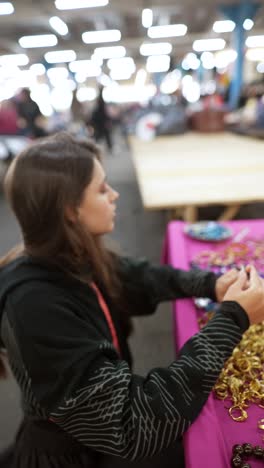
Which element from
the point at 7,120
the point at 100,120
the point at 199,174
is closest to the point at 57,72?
the point at 199,174

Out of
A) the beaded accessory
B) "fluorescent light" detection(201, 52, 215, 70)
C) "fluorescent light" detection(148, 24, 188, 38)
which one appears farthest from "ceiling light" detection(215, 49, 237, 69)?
the beaded accessory

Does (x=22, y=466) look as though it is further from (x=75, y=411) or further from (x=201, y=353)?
(x=201, y=353)

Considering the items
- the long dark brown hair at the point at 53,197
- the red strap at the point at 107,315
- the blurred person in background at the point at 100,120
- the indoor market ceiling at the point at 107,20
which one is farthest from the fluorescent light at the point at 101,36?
the blurred person in background at the point at 100,120

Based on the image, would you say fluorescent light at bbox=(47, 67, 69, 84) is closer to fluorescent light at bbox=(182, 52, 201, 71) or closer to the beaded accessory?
fluorescent light at bbox=(182, 52, 201, 71)

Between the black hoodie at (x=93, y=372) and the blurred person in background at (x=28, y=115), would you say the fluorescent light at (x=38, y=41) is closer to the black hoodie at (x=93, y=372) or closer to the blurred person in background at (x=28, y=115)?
the black hoodie at (x=93, y=372)

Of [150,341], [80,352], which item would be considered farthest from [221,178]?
[80,352]

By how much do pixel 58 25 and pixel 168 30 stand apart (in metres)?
0.32

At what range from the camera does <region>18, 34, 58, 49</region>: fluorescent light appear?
959mm

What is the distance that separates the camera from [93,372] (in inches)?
18.6

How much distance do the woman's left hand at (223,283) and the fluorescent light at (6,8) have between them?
32.4 inches

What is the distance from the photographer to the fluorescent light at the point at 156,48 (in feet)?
3.59

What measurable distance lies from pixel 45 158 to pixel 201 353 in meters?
0.42

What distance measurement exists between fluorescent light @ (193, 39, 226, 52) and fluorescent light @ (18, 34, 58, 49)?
53cm

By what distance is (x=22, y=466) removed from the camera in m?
0.62
